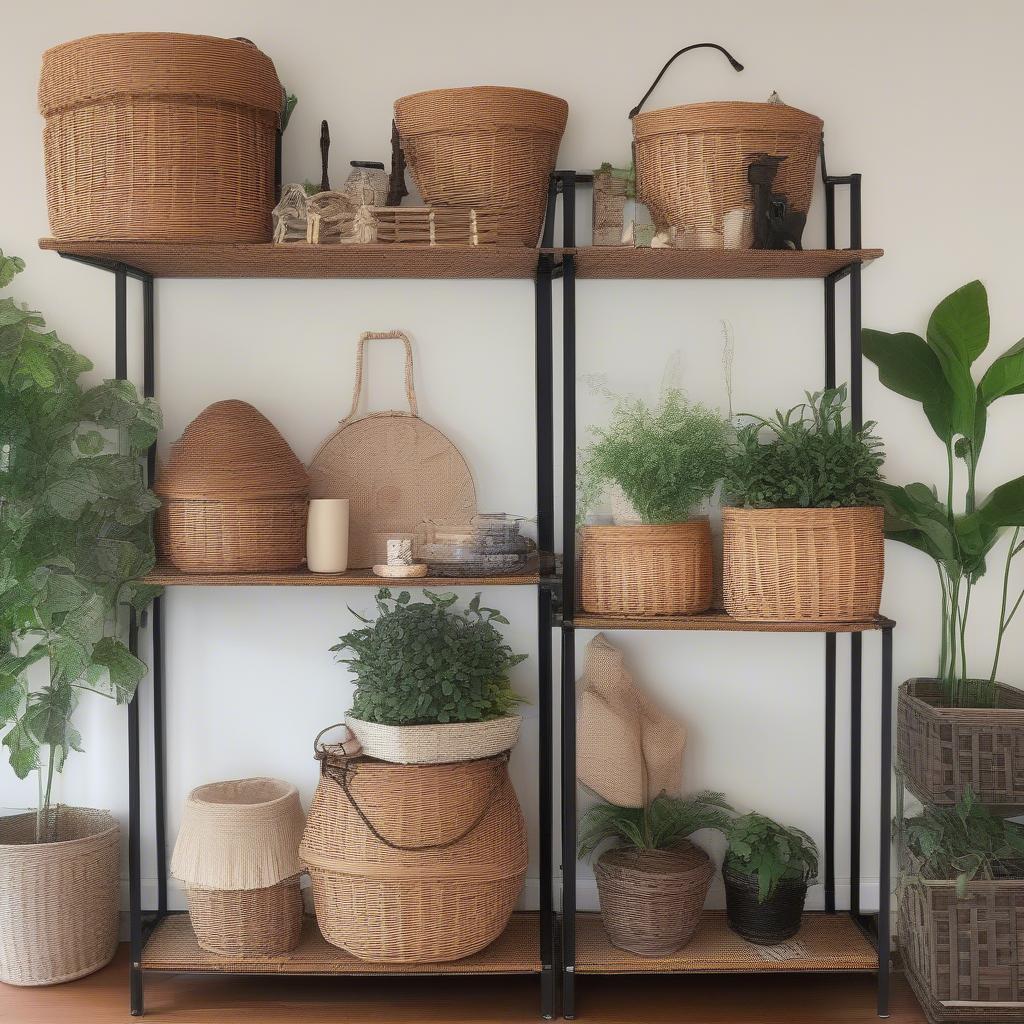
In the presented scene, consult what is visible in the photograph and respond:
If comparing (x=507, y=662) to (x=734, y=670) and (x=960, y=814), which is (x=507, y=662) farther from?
(x=960, y=814)

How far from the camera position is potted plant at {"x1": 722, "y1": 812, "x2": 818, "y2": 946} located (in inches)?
105

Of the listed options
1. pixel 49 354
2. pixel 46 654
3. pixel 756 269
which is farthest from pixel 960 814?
pixel 49 354

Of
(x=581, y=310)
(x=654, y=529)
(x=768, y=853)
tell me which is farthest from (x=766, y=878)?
(x=581, y=310)

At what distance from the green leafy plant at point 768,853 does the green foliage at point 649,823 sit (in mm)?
98

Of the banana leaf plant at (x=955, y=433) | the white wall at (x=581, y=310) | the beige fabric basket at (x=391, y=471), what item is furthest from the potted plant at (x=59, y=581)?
the banana leaf plant at (x=955, y=433)

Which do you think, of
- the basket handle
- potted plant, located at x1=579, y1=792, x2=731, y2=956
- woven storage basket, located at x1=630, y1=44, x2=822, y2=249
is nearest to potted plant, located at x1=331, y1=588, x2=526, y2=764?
potted plant, located at x1=579, y1=792, x2=731, y2=956

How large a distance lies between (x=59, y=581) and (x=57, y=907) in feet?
2.64

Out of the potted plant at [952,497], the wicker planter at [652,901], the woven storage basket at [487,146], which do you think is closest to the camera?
the woven storage basket at [487,146]

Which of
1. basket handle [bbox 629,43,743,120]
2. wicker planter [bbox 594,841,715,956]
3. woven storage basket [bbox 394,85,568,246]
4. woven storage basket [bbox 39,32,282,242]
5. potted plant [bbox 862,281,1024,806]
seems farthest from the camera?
basket handle [bbox 629,43,743,120]

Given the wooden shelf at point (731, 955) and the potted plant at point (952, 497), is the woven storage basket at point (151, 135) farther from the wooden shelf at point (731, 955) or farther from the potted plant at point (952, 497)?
the wooden shelf at point (731, 955)

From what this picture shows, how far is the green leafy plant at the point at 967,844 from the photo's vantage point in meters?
2.58

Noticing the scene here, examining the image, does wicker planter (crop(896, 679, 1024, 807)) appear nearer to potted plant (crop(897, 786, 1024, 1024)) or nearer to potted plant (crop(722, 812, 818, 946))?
potted plant (crop(897, 786, 1024, 1024))

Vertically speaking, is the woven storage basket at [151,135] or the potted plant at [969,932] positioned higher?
the woven storage basket at [151,135]

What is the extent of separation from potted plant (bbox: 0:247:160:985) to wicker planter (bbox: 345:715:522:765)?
0.56 meters
